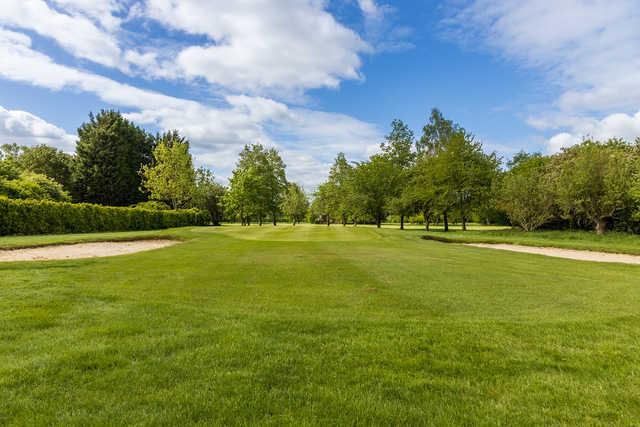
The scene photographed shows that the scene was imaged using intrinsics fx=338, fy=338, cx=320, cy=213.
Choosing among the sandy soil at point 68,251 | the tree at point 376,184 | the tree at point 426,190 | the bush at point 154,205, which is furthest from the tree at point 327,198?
the sandy soil at point 68,251

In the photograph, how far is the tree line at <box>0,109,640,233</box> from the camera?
28.4 meters

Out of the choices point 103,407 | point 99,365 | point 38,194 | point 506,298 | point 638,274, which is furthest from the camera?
point 38,194

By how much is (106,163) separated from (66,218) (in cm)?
2712

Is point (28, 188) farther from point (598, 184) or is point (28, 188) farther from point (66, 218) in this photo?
point (598, 184)

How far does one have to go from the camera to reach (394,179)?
45.1m

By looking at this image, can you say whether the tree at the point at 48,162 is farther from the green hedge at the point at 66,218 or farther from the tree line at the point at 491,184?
the tree line at the point at 491,184

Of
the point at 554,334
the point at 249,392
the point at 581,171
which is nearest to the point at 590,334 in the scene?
the point at 554,334

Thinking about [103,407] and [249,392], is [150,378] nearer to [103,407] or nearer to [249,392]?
[103,407]

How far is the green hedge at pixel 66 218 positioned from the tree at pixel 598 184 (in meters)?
36.5

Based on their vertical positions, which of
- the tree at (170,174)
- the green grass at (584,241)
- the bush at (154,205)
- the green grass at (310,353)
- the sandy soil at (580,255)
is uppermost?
the tree at (170,174)

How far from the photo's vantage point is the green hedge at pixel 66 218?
18.1m

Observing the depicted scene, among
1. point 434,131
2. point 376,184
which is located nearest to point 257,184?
point 376,184

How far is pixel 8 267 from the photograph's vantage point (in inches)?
353

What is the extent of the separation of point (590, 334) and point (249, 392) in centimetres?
495
